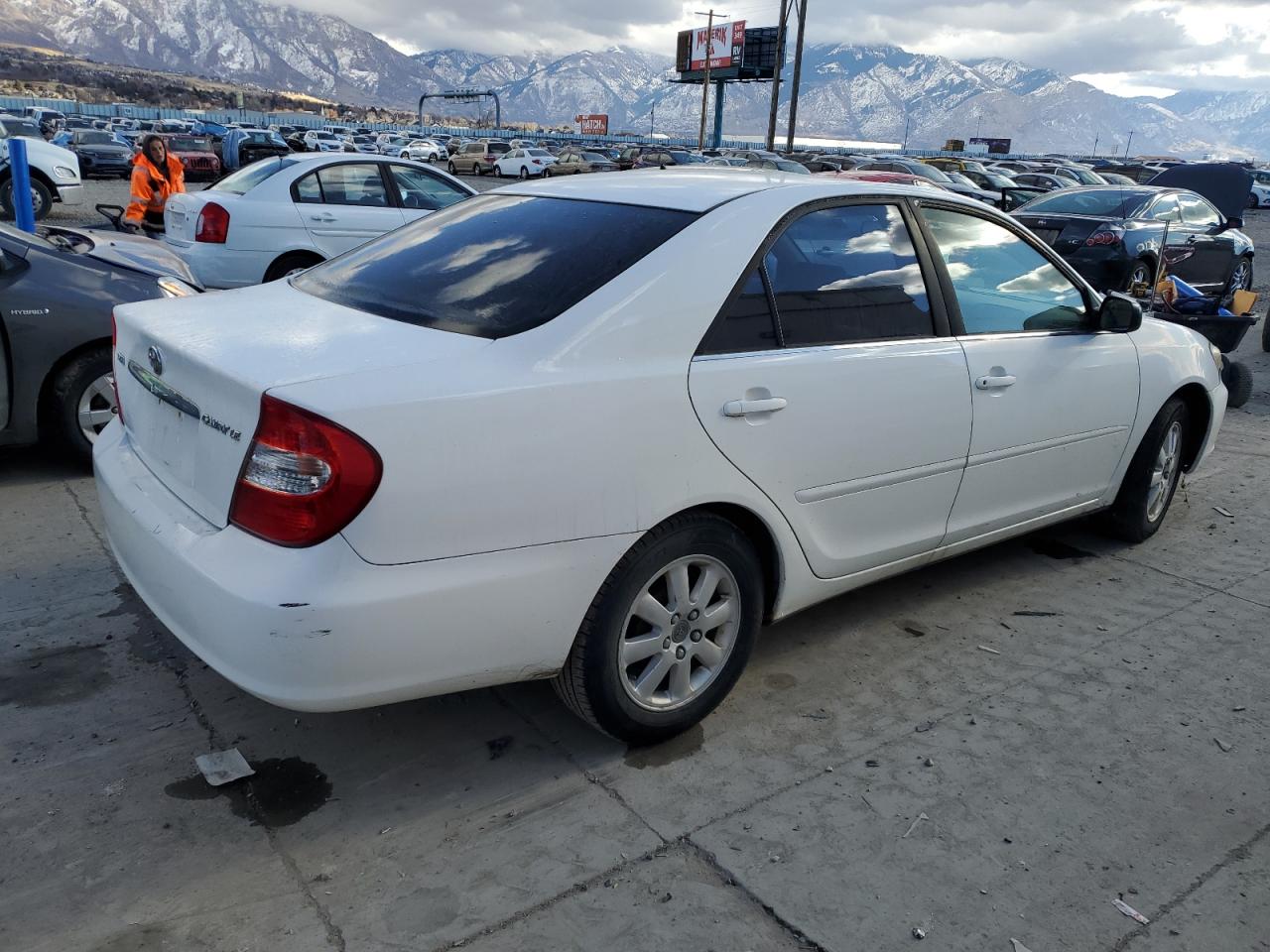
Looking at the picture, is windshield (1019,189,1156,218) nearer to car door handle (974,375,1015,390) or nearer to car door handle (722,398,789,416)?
car door handle (974,375,1015,390)

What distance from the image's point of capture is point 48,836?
258cm

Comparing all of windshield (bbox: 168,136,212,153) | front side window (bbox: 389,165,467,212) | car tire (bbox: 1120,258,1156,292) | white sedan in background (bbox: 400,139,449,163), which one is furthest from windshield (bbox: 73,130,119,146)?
car tire (bbox: 1120,258,1156,292)

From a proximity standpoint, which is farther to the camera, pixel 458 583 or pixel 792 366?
pixel 792 366

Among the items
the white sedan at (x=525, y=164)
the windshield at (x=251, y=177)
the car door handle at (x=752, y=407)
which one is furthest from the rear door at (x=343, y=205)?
the white sedan at (x=525, y=164)

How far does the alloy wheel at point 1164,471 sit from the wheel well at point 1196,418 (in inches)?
3.9

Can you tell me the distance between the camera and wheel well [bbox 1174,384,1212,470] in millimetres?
4852

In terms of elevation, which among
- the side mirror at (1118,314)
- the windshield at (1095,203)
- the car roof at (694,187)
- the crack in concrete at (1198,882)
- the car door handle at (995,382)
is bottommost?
the crack in concrete at (1198,882)

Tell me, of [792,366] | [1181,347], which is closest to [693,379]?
[792,366]

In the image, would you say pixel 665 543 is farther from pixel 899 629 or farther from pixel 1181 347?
pixel 1181 347

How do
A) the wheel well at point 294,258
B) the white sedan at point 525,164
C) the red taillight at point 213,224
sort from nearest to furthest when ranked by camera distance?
the red taillight at point 213,224, the wheel well at point 294,258, the white sedan at point 525,164

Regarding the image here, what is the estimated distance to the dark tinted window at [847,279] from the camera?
10.4 ft

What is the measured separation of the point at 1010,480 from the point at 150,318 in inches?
117

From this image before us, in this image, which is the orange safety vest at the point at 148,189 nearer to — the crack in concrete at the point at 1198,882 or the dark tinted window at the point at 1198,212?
the crack in concrete at the point at 1198,882

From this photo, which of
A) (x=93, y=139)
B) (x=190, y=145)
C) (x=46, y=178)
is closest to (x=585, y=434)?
(x=46, y=178)
